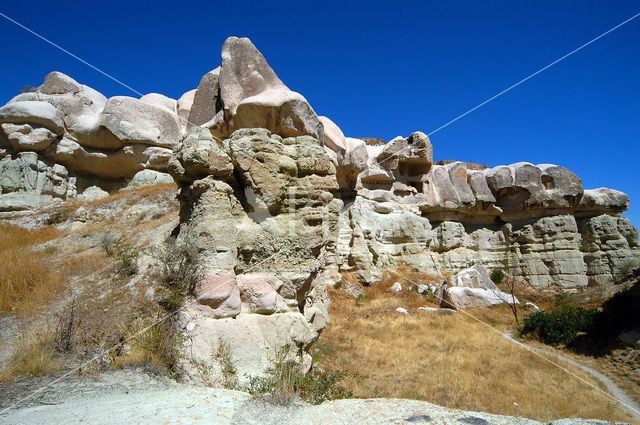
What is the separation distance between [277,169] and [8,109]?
44.0ft

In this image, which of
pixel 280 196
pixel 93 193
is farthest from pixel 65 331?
pixel 93 193

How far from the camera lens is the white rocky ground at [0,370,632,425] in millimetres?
2754

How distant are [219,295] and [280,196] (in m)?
1.80

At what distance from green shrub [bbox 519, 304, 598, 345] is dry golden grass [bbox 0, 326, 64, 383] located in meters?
11.5

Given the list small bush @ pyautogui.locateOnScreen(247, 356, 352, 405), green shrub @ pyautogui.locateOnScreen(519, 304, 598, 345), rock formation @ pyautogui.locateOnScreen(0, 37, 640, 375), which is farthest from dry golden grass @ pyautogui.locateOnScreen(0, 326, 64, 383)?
green shrub @ pyautogui.locateOnScreen(519, 304, 598, 345)

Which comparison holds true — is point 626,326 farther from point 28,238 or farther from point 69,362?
point 28,238

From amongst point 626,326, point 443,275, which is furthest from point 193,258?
point 443,275

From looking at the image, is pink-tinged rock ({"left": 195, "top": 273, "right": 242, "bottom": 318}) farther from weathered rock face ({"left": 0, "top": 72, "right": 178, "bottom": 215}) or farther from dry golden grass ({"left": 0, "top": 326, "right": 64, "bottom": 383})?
weathered rock face ({"left": 0, "top": 72, "right": 178, "bottom": 215})

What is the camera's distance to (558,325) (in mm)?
10656

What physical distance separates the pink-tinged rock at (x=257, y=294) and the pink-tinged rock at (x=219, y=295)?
0.56 feet

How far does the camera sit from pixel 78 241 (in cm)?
859

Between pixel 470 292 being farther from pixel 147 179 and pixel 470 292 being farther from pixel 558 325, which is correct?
pixel 147 179

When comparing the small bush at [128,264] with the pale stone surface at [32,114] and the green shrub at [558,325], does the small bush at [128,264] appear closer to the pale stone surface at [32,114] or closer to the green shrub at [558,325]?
the green shrub at [558,325]

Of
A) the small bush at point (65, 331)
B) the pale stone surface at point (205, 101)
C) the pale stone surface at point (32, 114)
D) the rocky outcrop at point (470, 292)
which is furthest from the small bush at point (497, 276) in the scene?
the pale stone surface at point (32, 114)
